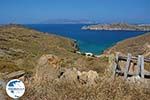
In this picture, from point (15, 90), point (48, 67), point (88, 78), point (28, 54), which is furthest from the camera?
point (28, 54)

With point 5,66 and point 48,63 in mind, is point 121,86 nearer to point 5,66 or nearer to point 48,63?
point 48,63

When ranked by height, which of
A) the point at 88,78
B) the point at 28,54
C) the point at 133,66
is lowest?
the point at 28,54

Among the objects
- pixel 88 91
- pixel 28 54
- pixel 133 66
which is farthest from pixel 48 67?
pixel 28 54

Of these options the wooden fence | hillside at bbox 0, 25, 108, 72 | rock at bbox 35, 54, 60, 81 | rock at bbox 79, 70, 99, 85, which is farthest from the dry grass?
hillside at bbox 0, 25, 108, 72

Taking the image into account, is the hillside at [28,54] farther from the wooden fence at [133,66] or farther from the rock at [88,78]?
the rock at [88,78]

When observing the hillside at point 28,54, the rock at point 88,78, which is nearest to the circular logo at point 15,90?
the rock at point 88,78

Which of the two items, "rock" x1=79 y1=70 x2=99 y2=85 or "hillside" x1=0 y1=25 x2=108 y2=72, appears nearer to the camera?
"rock" x1=79 y1=70 x2=99 y2=85

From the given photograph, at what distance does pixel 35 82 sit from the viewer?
9.90m

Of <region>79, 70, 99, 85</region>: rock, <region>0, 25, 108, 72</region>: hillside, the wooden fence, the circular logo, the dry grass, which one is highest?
the circular logo

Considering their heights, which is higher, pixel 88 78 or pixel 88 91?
pixel 88 91

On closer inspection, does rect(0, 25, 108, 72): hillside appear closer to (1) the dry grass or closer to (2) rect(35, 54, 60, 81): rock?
(2) rect(35, 54, 60, 81): rock

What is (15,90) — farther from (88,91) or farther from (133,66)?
(133,66)

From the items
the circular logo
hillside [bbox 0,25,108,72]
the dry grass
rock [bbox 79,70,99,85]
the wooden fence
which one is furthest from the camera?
hillside [bbox 0,25,108,72]

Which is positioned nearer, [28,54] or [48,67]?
Answer: [48,67]
